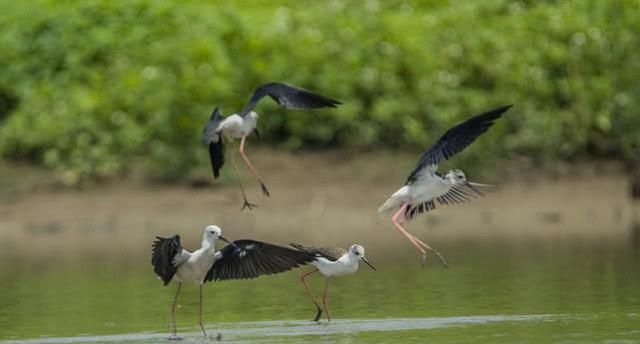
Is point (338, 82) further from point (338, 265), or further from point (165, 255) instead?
point (165, 255)

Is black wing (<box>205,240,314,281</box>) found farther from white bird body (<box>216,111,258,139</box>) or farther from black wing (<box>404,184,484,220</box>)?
black wing (<box>404,184,484,220</box>)

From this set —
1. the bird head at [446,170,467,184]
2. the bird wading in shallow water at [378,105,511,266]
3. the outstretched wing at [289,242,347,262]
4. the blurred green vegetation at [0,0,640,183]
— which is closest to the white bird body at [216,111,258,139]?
the outstretched wing at [289,242,347,262]

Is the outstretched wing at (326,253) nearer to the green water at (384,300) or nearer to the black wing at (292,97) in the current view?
the green water at (384,300)

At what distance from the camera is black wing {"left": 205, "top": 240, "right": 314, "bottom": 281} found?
41.2 ft

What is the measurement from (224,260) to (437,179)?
1.89 m

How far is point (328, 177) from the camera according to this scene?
2112 centimetres

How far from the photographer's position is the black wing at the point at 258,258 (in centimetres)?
1255

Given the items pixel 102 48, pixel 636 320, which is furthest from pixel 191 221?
pixel 636 320

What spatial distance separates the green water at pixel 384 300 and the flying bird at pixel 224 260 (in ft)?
1.33

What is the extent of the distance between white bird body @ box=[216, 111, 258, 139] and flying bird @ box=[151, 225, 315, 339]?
4.15 ft

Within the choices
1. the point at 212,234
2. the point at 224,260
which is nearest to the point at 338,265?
the point at 224,260

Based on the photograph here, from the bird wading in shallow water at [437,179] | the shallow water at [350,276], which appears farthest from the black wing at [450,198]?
the shallow water at [350,276]

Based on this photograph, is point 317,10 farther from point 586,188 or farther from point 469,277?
point 469,277

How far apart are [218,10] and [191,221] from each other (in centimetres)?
358
